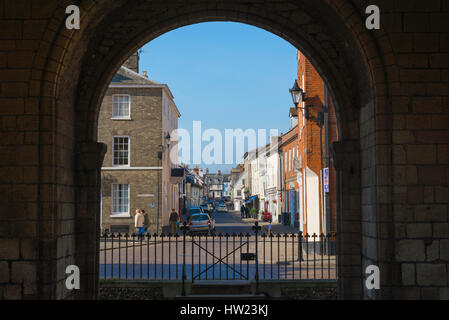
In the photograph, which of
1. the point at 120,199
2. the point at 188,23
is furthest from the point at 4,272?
the point at 120,199

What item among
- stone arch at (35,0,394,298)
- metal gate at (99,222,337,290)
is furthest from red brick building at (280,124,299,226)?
stone arch at (35,0,394,298)

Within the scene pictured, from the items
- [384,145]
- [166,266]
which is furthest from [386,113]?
[166,266]

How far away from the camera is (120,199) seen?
26.7 meters

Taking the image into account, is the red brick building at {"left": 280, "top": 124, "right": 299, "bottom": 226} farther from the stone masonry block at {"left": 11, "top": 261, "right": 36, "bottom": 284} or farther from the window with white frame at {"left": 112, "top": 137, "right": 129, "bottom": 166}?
the stone masonry block at {"left": 11, "top": 261, "right": 36, "bottom": 284}

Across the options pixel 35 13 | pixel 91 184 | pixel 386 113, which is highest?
pixel 35 13

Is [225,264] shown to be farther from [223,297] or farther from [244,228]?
[244,228]

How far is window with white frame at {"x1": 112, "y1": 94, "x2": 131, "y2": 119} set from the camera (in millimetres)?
27078

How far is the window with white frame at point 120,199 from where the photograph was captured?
86.6ft

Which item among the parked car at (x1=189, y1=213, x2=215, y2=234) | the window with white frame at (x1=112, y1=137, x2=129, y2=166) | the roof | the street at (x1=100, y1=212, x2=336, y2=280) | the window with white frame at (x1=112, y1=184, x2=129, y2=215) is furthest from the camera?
the roof

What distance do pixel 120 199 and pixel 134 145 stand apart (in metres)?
3.04

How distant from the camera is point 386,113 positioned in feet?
20.9
